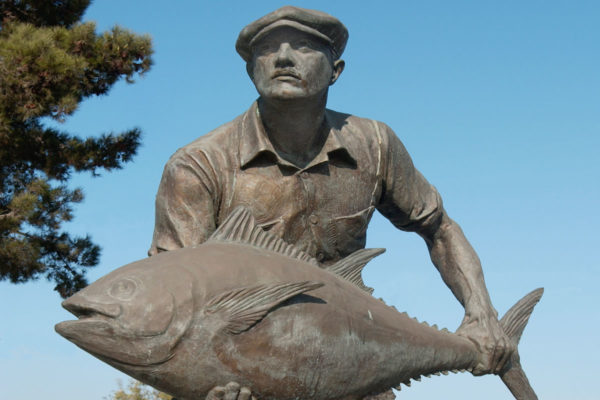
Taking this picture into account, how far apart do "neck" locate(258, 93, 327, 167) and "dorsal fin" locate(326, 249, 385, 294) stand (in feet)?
1.82

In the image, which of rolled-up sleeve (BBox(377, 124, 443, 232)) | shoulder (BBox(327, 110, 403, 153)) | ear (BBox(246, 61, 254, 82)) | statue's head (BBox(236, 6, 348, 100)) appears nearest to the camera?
statue's head (BBox(236, 6, 348, 100))

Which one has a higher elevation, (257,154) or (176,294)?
(257,154)

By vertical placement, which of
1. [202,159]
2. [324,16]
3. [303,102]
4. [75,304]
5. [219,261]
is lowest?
[75,304]

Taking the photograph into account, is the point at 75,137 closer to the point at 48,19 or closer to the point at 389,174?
the point at 48,19

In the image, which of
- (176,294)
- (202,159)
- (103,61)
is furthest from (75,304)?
(103,61)

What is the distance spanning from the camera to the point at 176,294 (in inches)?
118

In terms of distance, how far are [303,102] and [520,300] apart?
144 centimetres

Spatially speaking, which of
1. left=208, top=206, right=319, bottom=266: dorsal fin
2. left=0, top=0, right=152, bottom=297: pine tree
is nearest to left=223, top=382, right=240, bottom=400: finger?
left=208, top=206, right=319, bottom=266: dorsal fin

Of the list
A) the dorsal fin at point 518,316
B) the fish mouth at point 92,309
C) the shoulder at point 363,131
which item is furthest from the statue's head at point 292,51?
the dorsal fin at point 518,316

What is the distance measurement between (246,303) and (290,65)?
3.85ft

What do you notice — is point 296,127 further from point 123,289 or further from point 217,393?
point 217,393

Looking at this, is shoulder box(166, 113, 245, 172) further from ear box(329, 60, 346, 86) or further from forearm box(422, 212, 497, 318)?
forearm box(422, 212, 497, 318)

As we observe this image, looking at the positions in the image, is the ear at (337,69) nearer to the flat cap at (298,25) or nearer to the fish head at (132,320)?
the flat cap at (298,25)

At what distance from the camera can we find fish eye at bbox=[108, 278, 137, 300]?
9.79 feet
